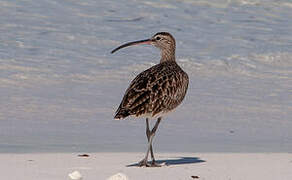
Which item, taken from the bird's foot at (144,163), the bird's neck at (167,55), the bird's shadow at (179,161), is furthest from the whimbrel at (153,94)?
the bird's neck at (167,55)

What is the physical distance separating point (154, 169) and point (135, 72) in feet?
18.8

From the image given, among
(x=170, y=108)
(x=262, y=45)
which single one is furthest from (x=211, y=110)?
(x=262, y=45)

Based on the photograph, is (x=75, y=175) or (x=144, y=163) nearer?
(x=75, y=175)

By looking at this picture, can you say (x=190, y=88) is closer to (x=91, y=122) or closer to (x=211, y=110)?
(x=211, y=110)

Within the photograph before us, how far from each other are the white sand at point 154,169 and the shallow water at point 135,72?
0.42 metres

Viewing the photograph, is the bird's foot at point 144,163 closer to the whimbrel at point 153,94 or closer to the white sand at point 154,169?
the whimbrel at point 153,94

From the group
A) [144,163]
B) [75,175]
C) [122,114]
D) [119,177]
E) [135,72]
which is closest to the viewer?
[119,177]

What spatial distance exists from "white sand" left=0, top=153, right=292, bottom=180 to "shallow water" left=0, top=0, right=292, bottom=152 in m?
0.42

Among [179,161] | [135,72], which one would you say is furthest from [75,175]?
[135,72]

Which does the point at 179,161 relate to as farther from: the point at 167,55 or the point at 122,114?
the point at 167,55

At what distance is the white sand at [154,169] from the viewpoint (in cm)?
941

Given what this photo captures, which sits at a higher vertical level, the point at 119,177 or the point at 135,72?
the point at 135,72

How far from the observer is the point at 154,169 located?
999 cm

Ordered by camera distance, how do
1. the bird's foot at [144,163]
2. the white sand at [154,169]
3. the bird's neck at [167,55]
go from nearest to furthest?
1. the white sand at [154,169]
2. the bird's foot at [144,163]
3. the bird's neck at [167,55]
